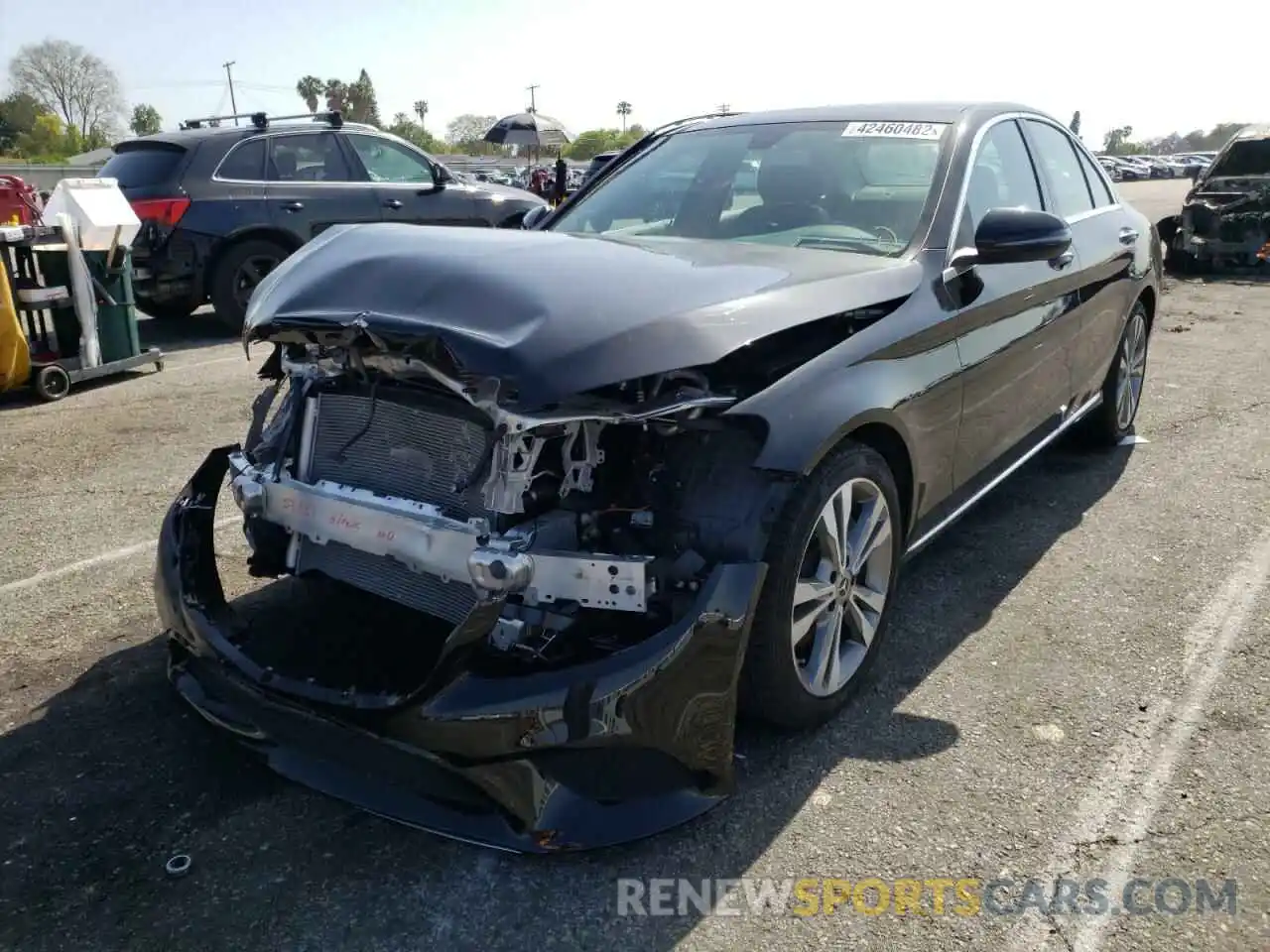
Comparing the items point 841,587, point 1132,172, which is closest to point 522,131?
point 841,587

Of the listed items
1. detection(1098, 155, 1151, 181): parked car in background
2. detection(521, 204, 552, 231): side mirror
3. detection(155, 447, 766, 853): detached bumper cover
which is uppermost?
detection(1098, 155, 1151, 181): parked car in background

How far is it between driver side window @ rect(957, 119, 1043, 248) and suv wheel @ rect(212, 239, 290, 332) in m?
6.95

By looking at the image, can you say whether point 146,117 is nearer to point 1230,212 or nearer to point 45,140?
point 45,140

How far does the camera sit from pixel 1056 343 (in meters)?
4.07

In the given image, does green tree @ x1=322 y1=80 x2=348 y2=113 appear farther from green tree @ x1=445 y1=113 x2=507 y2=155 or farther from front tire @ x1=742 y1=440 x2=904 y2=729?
front tire @ x1=742 y1=440 x2=904 y2=729

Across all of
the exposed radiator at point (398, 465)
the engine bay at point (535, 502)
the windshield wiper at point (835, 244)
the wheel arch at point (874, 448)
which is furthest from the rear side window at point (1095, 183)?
the exposed radiator at point (398, 465)

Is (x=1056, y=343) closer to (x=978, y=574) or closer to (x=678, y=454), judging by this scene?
(x=978, y=574)

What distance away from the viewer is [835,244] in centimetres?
330

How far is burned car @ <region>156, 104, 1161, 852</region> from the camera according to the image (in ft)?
7.27

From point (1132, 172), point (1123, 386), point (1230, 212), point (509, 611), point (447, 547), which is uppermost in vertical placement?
point (1132, 172)

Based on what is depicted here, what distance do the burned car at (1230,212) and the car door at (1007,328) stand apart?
1073 cm

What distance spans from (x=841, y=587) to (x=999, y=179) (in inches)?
74.5

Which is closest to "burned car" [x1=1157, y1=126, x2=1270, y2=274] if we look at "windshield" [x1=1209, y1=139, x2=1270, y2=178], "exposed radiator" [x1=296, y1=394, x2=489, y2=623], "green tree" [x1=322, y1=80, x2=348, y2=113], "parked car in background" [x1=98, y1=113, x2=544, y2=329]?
"windshield" [x1=1209, y1=139, x2=1270, y2=178]

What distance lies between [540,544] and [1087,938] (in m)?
1.48
